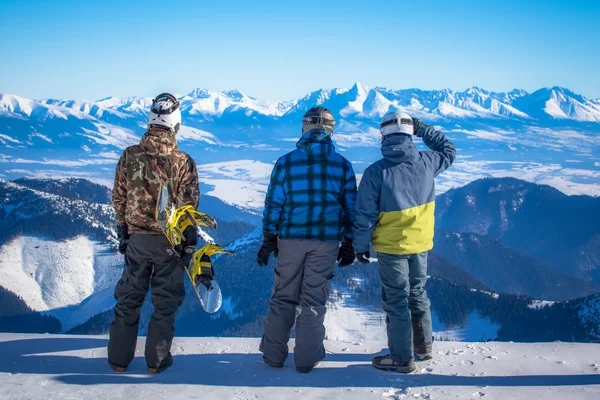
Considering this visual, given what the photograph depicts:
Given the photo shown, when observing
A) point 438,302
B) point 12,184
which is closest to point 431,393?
point 438,302

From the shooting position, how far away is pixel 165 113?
20.0 ft

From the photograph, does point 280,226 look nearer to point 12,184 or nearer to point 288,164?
point 288,164

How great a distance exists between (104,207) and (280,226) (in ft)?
659

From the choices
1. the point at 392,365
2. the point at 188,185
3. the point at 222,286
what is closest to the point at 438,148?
the point at 392,365

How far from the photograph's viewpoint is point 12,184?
19050cm

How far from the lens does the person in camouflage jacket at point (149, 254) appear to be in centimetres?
594

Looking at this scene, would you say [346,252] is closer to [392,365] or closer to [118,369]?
[392,365]

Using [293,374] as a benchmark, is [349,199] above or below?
above

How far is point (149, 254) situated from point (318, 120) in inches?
114

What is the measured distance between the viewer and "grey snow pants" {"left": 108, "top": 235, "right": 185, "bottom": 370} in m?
5.93

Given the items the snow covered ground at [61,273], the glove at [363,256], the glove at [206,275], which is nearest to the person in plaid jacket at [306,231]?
the glove at [363,256]

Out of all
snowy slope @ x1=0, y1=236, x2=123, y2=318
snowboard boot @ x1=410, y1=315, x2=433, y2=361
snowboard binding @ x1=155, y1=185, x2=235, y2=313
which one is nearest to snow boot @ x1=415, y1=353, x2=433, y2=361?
snowboard boot @ x1=410, y1=315, x2=433, y2=361

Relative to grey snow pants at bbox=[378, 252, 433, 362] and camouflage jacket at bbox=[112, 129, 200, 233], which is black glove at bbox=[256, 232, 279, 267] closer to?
camouflage jacket at bbox=[112, 129, 200, 233]

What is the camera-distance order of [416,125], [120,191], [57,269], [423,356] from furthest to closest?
[57,269] < [416,125] < [423,356] < [120,191]
